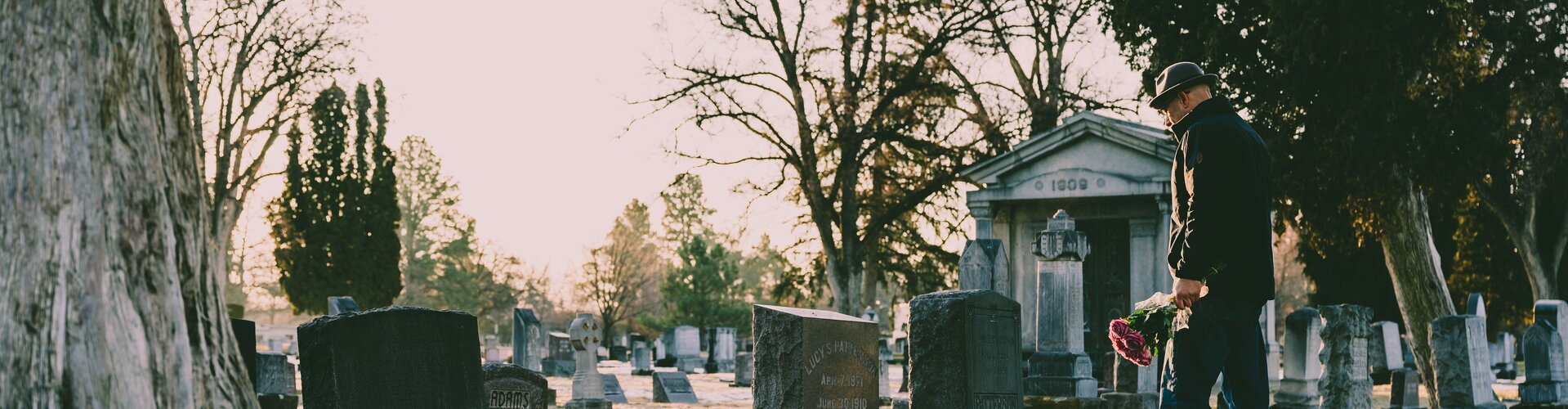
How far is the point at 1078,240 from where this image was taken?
13703 mm

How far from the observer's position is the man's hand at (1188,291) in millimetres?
4617

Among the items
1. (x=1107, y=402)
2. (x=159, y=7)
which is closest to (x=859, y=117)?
(x=1107, y=402)

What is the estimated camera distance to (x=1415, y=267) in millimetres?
14617

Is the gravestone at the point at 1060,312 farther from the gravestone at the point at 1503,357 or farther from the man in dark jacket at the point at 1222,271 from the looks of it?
the gravestone at the point at 1503,357

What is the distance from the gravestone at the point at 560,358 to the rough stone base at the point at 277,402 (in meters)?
15.4

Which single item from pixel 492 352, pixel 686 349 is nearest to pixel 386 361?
pixel 686 349

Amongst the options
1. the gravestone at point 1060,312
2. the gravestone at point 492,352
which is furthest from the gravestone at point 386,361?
the gravestone at point 492,352

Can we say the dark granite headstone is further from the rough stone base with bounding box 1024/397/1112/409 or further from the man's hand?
the man's hand

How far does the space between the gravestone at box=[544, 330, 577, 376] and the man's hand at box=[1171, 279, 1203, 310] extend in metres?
22.3

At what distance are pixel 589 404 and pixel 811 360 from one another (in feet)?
23.0

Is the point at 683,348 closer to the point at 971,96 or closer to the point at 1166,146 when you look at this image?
the point at 971,96

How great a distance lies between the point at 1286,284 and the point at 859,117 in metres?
40.0

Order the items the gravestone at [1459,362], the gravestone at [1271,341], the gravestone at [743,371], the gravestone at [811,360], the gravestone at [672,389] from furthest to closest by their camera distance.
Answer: the gravestone at [743,371] < the gravestone at [1271,341] < the gravestone at [672,389] < the gravestone at [1459,362] < the gravestone at [811,360]

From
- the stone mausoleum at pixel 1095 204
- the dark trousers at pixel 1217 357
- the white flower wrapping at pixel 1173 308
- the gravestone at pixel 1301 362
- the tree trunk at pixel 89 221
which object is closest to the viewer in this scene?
the tree trunk at pixel 89 221
